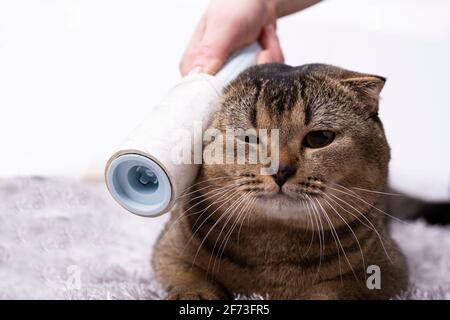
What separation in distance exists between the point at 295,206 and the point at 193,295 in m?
0.27

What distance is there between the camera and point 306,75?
1199mm

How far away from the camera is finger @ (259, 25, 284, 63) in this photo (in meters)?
1.58

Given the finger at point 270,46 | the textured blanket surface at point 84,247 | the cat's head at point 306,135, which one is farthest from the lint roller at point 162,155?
the finger at point 270,46

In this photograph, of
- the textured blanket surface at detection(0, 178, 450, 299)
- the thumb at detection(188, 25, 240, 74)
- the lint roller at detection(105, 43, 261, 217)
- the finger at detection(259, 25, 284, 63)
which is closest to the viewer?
the lint roller at detection(105, 43, 261, 217)

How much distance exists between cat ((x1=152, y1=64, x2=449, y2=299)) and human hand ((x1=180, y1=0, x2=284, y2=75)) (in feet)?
0.55

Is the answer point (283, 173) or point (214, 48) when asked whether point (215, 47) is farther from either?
point (283, 173)

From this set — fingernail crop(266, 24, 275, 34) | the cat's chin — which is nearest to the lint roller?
the cat's chin

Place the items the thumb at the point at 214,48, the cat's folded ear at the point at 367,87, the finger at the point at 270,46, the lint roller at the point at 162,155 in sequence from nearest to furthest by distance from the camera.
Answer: the lint roller at the point at 162,155 → the cat's folded ear at the point at 367,87 → the thumb at the point at 214,48 → the finger at the point at 270,46

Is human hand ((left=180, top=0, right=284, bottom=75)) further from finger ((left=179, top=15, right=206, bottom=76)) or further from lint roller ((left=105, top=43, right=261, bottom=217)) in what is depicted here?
lint roller ((left=105, top=43, right=261, bottom=217))

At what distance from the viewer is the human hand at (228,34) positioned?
1455 mm

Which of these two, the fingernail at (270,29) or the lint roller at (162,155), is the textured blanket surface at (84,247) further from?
the fingernail at (270,29)

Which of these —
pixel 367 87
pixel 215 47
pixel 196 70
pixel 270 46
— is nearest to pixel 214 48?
pixel 215 47

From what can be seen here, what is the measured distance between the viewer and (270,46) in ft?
5.39
